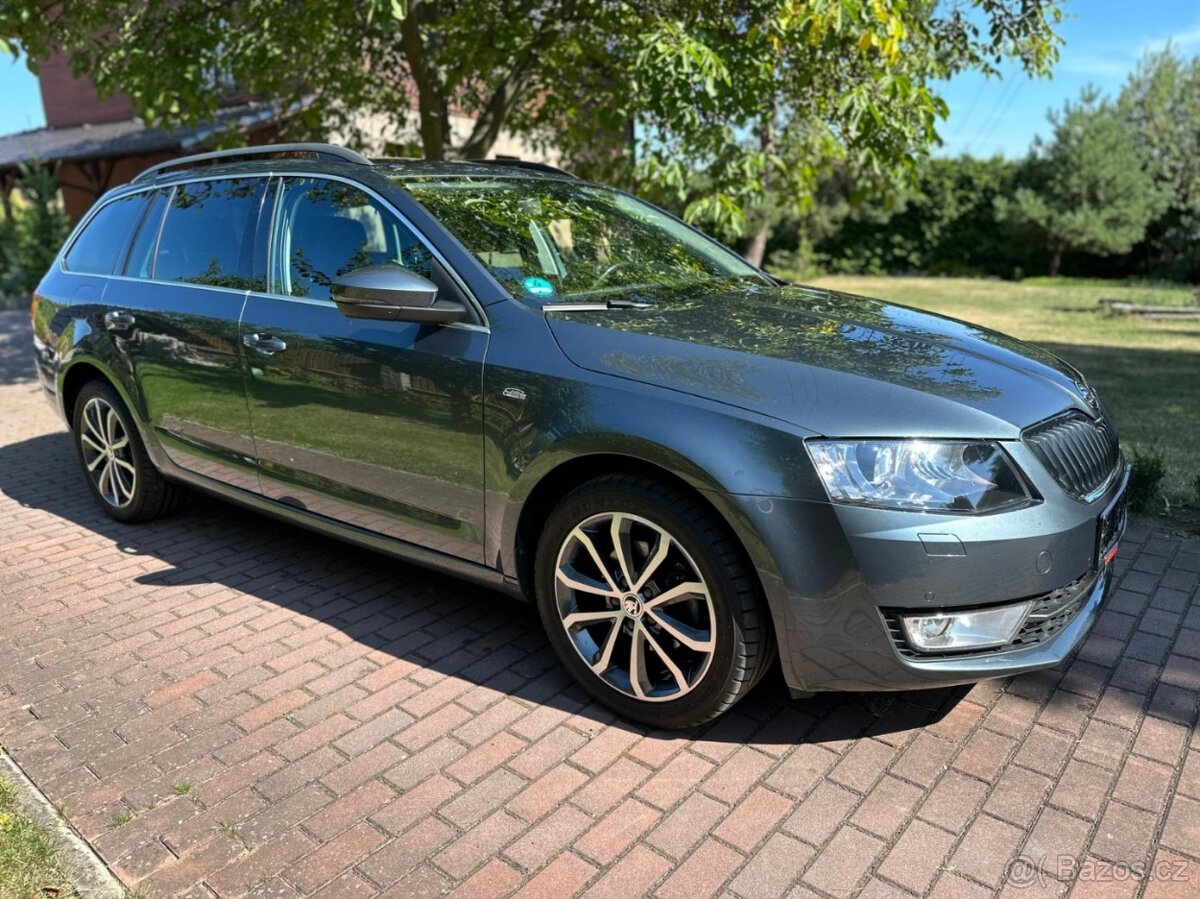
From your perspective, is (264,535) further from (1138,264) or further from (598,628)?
(1138,264)

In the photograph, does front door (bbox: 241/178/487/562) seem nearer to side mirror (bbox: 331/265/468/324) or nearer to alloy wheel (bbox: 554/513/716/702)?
side mirror (bbox: 331/265/468/324)

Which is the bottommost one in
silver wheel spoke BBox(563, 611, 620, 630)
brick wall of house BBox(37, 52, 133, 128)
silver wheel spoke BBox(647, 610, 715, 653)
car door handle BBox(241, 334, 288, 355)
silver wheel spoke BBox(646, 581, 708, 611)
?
silver wheel spoke BBox(563, 611, 620, 630)

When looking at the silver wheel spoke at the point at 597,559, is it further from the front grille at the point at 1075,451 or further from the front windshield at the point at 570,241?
the front grille at the point at 1075,451

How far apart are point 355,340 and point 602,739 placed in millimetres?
1663

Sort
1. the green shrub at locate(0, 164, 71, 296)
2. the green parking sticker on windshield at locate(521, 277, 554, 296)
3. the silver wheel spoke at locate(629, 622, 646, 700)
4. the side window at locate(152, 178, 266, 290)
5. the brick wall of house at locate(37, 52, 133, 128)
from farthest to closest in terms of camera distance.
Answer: the brick wall of house at locate(37, 52, 133, 128) < the green shrub at locate(0, 164, 71, 296) < the side window at locate(152, 178, 266, 290) < the green parking sticker on windshield at locate(521, 277, 554, 296) < the silver wheel spoke at locate(629, 622, 646, 700)

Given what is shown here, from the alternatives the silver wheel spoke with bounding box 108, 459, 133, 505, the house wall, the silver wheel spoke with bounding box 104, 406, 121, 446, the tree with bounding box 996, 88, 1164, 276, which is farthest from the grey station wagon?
the tree with bounding box 996, 88, 1164, 276

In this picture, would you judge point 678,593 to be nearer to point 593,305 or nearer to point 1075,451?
point 593,305

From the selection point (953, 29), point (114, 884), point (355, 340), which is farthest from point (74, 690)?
point (953, 29)

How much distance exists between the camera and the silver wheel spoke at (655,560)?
2.74m

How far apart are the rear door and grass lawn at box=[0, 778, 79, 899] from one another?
173 centimetres

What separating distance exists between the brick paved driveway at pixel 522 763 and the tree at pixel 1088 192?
24.7 metres

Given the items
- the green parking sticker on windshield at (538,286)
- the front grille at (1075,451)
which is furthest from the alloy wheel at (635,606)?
the front grille at (1075,451)

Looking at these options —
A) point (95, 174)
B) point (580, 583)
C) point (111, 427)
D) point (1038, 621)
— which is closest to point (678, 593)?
point (580, 583)

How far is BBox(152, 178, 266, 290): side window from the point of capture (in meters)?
3.98
